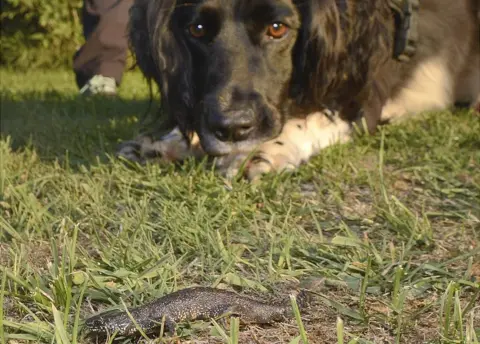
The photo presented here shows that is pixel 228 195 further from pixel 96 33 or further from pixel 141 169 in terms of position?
pixel 96 33

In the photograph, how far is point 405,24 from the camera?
320 centimetres

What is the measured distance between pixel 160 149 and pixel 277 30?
2.35ft

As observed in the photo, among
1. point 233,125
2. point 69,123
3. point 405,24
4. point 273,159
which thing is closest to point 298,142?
point 273,159

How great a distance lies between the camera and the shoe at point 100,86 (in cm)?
530

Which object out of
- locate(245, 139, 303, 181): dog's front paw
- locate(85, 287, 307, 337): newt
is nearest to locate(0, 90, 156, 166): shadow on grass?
locate(245, 139, 303, 181): dog's front paw

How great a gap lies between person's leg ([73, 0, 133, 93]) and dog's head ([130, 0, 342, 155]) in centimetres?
220

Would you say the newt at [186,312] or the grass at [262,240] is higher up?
the newt at [186,312]

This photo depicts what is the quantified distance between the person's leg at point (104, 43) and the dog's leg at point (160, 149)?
2332 millimetres

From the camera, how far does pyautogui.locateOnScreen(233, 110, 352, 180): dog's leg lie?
2.58 meters

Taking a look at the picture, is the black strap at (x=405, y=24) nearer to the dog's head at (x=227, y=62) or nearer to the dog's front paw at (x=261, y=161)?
the dog's head at (x=227, y=62)

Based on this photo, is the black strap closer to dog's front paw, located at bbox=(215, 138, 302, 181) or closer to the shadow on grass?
dog's front paw, located at bbox=(215, 138, 302, 181)

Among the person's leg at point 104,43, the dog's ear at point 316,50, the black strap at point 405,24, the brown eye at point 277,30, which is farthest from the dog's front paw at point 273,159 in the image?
the person's leg at point 104,43

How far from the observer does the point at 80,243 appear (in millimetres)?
1853

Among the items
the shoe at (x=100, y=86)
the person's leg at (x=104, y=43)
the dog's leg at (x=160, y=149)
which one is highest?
the dog's leg at (x=160, y=149)
